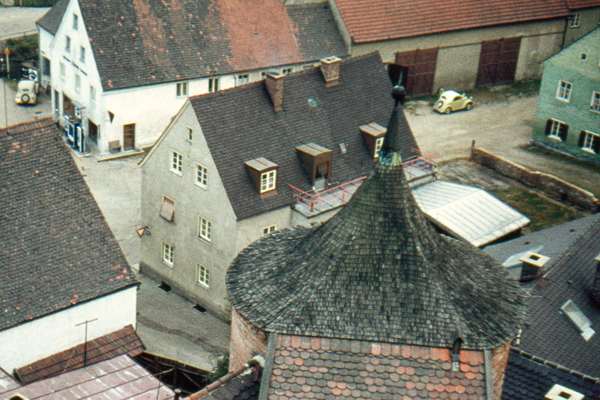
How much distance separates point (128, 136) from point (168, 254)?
53.9ft

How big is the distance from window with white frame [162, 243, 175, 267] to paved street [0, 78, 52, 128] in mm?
22987

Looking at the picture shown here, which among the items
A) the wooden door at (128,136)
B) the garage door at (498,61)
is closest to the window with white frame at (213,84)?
the wooden door at (128,136)

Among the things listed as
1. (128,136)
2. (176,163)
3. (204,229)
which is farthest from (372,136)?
(128,136)

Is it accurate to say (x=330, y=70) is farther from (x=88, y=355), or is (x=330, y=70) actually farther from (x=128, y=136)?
(x=88, y=355)

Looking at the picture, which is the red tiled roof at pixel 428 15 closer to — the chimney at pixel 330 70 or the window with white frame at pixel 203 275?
the chimney at pixel 330 70

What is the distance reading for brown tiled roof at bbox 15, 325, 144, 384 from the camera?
4431cm

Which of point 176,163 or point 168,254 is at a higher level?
point 176,163

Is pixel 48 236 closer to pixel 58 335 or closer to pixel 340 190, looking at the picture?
pixel 58 335

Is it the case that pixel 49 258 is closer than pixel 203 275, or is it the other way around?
pixel 49 258

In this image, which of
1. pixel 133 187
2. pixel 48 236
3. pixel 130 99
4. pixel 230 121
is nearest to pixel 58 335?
pixel 48 236

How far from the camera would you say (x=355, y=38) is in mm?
80688

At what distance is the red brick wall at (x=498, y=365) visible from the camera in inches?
1147

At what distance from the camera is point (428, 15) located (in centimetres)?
8444

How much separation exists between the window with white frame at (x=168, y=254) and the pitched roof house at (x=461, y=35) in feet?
86.4
